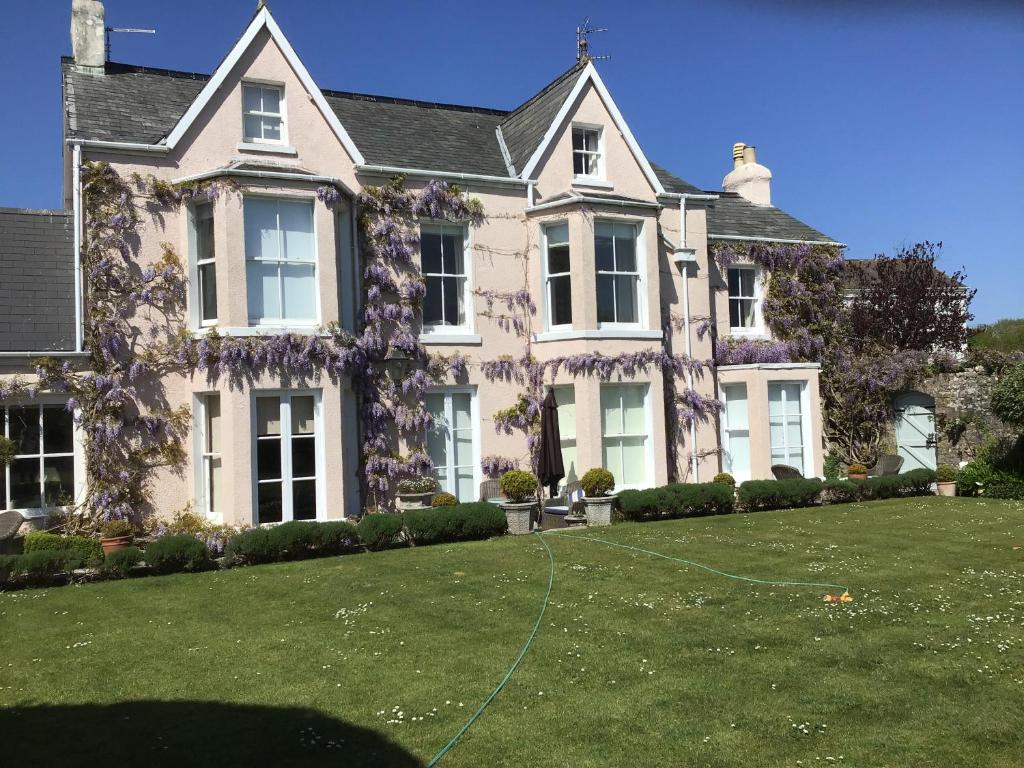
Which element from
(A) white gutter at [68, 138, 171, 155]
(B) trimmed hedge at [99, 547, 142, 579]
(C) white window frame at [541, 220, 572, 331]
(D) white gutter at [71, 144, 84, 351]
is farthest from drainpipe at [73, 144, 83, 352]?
(C) white window frame at [541, 220, 572, 331]

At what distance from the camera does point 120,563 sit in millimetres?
13039

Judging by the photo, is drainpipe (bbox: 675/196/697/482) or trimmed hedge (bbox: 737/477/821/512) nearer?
trimmed hedge (bbox: 737/477/821/512)

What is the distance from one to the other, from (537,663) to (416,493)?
359 inches

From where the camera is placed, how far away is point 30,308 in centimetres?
1559

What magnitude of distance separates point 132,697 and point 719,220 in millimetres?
20278

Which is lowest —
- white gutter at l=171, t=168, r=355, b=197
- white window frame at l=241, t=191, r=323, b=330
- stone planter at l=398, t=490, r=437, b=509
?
stone planter at l=398, t=490, r=437, b=509

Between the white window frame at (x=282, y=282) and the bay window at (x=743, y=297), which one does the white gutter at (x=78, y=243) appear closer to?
the white window frame at (x=282, y=282)

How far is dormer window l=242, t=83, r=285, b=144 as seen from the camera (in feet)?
55.4

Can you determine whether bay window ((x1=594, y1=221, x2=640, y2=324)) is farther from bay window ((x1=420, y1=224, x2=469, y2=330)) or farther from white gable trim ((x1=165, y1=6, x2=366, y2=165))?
white gable trim ((x1=165, y1=6, x2=366, y2=165))

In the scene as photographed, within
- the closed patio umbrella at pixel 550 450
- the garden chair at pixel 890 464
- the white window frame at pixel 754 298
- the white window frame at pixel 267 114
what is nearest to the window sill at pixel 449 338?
the closed patio umbrella at pixel 550 450

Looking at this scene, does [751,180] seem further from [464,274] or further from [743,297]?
[464,274]

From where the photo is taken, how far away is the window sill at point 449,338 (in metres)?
18.2

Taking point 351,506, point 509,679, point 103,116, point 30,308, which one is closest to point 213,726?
point 509,679

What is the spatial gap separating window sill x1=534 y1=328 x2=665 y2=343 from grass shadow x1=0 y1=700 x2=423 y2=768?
12656 millimetres
